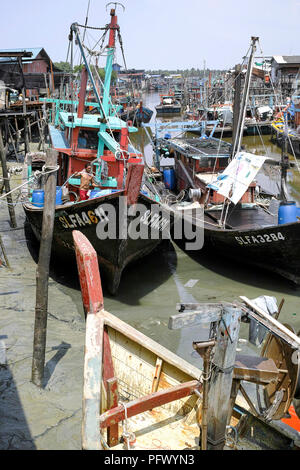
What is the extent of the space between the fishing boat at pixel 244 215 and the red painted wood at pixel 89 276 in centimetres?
619

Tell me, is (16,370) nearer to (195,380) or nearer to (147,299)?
(195,380)

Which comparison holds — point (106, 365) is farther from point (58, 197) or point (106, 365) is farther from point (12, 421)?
point (58, 197)

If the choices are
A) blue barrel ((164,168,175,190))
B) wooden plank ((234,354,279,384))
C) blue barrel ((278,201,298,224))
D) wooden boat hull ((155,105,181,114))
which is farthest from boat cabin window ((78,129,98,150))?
wooden boat hull ((155,105,181,114))

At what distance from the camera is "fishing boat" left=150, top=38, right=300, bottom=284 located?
398 inches

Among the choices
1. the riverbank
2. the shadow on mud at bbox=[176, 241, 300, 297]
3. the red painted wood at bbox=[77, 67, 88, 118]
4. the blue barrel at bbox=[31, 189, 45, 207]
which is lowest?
the shadow on mud at bbox=[176, 241, 300, 297]

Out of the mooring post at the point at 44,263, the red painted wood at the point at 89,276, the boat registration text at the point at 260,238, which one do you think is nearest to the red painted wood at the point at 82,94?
the boat registration text at the point at 260,238

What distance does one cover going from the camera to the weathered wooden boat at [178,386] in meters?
3.62

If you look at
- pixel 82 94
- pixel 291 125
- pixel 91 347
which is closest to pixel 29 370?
pixel 91 347

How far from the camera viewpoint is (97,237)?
969cm

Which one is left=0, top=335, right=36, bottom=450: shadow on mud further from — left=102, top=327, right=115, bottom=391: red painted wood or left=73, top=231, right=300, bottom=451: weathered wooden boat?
left=102, top=327, right=115, bottom=391: red painted wood

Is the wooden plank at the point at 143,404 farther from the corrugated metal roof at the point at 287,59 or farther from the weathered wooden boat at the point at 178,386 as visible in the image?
the corrugated metal roof at the point at 287,59

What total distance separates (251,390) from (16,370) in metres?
3.55

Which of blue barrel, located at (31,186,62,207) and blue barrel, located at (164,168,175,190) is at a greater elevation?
blue barrel, located at (31,186,62,207)

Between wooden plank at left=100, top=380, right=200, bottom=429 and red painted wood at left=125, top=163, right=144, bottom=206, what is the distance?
5190 mm
